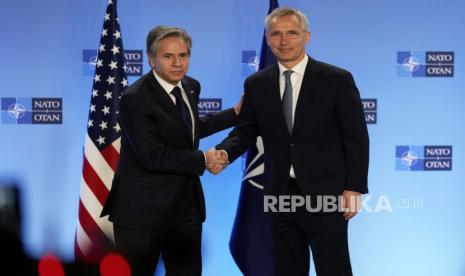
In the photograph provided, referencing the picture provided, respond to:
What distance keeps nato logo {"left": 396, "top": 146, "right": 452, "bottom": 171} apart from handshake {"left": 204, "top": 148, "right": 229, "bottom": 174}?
186 cm

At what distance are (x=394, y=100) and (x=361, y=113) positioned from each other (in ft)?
5.85

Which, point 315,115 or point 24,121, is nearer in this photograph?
point 315,115

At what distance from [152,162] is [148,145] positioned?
0.08 m

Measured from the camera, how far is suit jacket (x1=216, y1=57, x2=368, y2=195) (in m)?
2.62

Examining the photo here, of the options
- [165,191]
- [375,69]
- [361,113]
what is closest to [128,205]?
[165,191]

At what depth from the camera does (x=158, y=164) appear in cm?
259

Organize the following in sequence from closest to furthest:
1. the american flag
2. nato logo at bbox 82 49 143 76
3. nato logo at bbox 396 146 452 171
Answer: the american flag
nato logo at bbox 82 49 143 76
nato logo at bbox 396 146 452 171

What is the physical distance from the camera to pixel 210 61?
426 centimetres

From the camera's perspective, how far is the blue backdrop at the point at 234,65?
4230 mm

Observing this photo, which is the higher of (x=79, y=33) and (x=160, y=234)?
(x=79, y=33)

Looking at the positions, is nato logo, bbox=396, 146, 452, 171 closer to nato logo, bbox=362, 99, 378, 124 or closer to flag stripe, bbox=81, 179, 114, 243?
nato logo, bbox=362, 99, 378, 124

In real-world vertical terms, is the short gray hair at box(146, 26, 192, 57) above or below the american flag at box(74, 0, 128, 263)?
above

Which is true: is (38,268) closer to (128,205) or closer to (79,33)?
(128,205)

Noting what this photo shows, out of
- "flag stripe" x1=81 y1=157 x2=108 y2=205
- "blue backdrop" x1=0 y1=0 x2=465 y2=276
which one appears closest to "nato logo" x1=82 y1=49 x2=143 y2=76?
"blue backdrop" x1=0 y1=0 x2=465 y2=276
